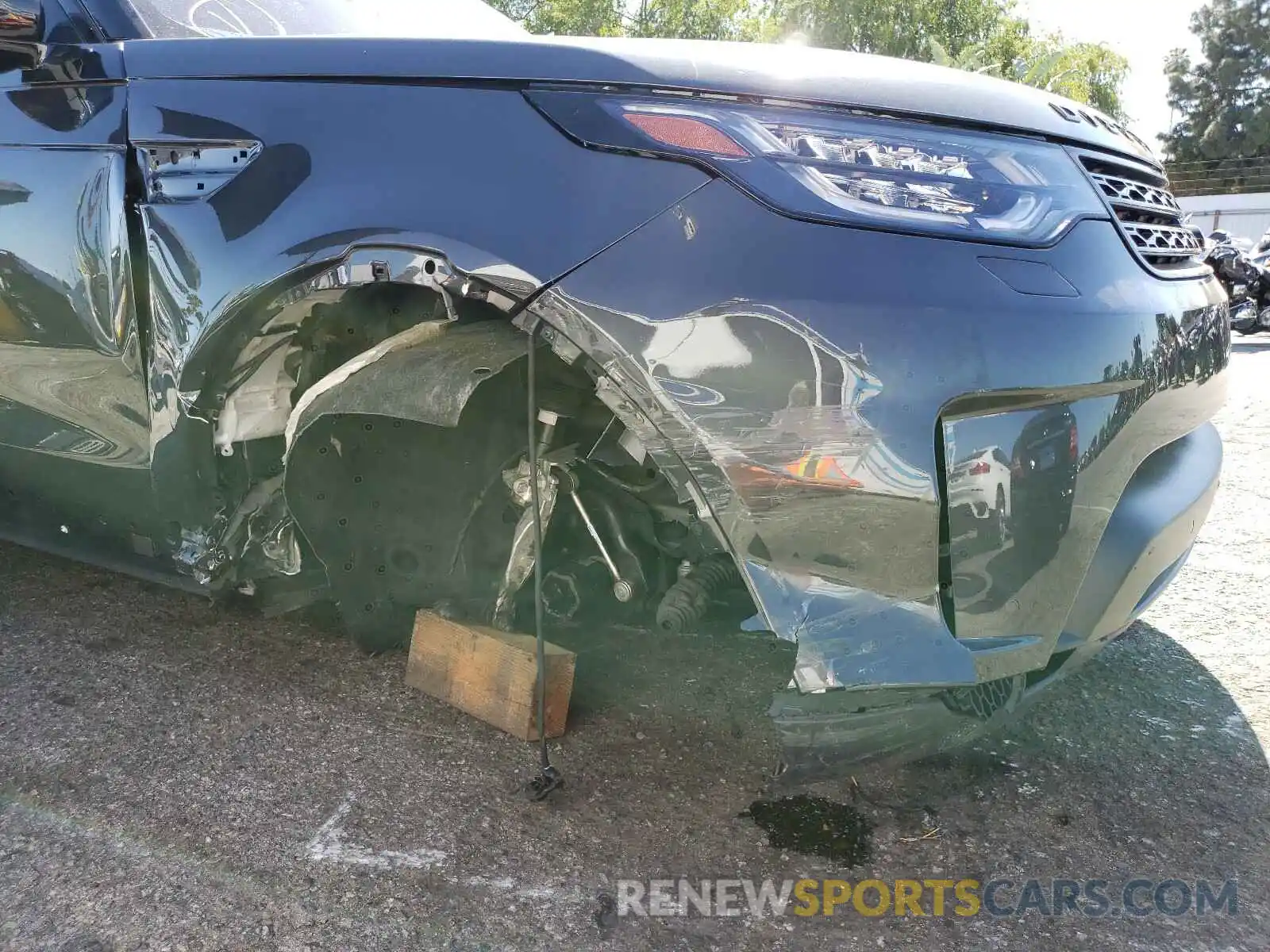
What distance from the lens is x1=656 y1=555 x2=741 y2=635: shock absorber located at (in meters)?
2.15

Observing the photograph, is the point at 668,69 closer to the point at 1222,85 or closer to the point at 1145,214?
the point at 1145,214

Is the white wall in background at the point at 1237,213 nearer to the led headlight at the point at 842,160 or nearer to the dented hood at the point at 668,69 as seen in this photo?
the dented hood at the point at 668,69

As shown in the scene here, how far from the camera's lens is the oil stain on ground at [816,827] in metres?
2.01

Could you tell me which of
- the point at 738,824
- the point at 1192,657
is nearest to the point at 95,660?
the point at 738,824

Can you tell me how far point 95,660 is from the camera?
9.32 ft

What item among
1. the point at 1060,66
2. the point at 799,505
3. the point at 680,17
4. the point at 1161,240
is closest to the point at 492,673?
the point at 799,505

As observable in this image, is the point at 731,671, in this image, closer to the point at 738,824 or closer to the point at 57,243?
the point at 738,824

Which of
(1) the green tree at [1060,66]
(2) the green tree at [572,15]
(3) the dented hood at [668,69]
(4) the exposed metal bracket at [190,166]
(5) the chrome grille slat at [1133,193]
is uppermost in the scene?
(1) the green tree at [1060,66]

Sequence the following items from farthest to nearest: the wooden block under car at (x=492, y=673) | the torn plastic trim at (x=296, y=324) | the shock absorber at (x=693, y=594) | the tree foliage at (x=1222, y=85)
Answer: the tree foliage at (x=1222, y=85) < the wooden block under car at (x=492, y=673) < the shock absorber at (x=693, y=594) < the torn plastic trim at (x=296, y=324)

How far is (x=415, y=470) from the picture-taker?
2289mm

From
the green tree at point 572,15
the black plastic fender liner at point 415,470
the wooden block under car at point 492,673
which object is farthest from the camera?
the green tree at point 572,15

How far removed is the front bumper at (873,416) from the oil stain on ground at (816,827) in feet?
1.19

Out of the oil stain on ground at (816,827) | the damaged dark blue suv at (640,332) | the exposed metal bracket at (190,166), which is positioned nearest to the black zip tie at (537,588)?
the damaged dark blue suv at (640,332)

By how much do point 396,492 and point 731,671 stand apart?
109 centimetres
